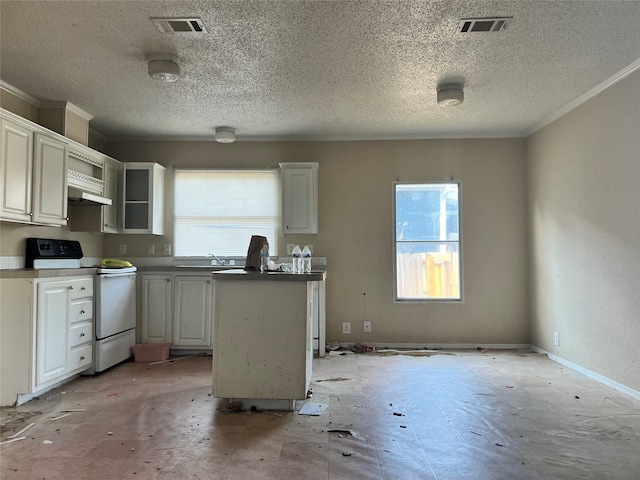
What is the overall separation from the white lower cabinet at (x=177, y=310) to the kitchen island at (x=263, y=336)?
1.87 m

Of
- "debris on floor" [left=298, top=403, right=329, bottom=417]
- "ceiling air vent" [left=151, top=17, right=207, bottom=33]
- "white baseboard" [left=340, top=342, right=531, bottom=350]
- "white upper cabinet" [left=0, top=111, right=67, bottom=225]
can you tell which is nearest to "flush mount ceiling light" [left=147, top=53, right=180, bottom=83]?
"ceiling air vent" [left=151, top=17, right=207, bottom=33]

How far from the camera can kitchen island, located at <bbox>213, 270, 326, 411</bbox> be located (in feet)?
9.16

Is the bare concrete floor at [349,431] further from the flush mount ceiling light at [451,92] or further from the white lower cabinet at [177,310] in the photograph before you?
the flush mount ceiling light at [451,92]

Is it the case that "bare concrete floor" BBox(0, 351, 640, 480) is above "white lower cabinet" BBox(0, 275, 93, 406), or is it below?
below

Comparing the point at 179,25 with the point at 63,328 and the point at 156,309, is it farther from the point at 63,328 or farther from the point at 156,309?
the point at 156,309

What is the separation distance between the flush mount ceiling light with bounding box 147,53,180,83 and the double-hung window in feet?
9.42

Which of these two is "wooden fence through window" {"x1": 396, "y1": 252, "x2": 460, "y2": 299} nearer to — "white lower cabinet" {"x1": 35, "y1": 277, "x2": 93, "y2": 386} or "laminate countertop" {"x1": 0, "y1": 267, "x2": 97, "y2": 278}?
"white lower cabinet" {"x1": 35, "y1": 277, "x2": 93, "y2": 386}

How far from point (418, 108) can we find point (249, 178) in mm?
2171

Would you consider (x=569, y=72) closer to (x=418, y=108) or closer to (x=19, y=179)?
(x=418, y=108)

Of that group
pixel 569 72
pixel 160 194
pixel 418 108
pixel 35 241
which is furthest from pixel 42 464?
pixel 569 72

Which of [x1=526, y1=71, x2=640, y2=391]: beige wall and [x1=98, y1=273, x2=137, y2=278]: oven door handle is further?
[x1=98, y1=273, x2=137, y2=278]: oven door handle

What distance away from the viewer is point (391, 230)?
4.98 metres

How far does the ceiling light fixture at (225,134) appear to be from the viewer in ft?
15.4

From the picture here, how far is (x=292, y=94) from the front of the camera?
3701mm
